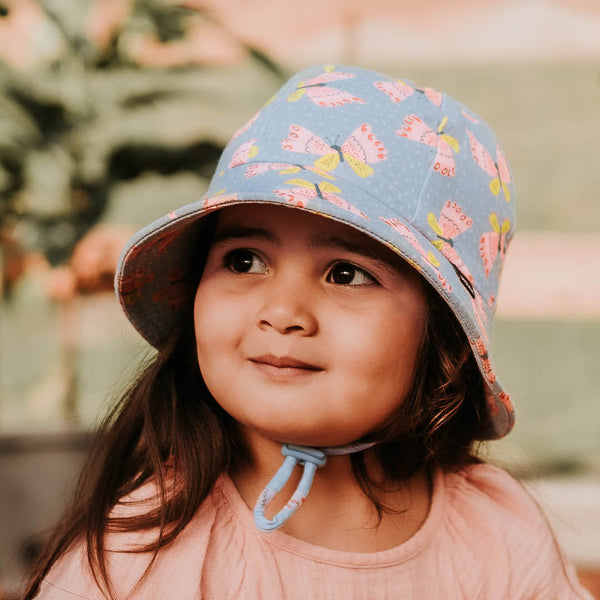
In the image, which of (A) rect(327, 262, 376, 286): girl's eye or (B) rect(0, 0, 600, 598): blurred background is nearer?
(A) rect(327, 262, 376, 286): girl's eye

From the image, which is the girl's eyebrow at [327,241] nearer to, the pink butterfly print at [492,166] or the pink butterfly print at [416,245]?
the pink butterfly print at [416,245]

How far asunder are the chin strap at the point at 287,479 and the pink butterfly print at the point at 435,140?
478 mm

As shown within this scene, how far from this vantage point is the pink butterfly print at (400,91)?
1.34 m

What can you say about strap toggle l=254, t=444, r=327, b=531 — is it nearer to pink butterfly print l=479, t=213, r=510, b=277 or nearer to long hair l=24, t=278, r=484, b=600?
long hair l=24, t=278, r=484, b=600

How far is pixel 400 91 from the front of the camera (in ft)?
4.44

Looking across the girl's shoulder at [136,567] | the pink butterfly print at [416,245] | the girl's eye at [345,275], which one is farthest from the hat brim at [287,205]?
the girl's shoulder at [136,567]

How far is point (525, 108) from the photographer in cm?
406

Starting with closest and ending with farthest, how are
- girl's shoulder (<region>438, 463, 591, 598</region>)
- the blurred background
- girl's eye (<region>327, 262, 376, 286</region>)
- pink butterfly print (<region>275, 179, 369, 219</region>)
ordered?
pink butterfly print (<region>275, 179, 369, 219</region>) < girl's eye (<region>327, 262, 376, 286</region>) < girl's shoulder (<region>438, 463, 591, 598</region>) < the blurred background

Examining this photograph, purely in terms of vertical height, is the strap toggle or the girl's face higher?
the girl's face

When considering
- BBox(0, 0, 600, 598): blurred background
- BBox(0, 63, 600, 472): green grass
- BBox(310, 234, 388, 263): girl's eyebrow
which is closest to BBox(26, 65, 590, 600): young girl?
BBox(310, 234, 388, 263): girl's eyebrow

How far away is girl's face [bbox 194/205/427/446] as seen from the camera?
1.20 metres

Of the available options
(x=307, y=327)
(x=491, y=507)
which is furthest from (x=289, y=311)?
(x=491, y=507)

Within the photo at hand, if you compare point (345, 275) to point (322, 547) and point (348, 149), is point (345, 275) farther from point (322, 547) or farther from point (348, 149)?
point (322, 547)

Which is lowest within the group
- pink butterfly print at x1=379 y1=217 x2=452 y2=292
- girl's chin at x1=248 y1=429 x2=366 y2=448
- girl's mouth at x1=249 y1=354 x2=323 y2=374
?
girl's chin at x1=248 y1=429 x2=366 y2=448
